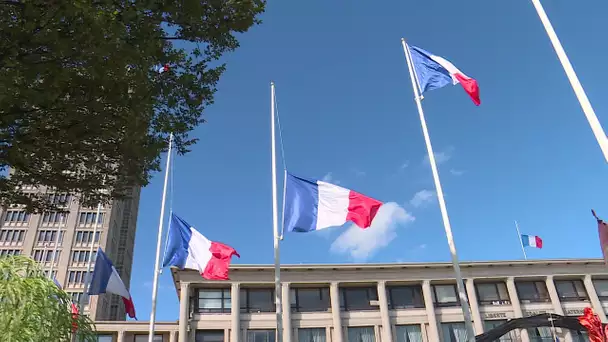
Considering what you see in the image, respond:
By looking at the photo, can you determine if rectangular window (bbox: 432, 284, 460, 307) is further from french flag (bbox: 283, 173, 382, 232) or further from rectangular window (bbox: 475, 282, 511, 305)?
french flag (bbox: 283, 173, 382, 232)

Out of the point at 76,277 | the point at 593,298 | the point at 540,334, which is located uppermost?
the point at 76,277

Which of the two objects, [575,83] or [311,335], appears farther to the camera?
[311,335]

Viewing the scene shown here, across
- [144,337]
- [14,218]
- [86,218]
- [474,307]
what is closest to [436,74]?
[474,307]

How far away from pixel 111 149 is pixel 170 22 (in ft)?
13.0

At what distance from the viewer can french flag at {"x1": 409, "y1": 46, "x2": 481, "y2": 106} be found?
54.0ft

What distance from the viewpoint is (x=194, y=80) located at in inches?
489

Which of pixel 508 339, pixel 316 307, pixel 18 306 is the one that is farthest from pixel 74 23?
pixel 508 339

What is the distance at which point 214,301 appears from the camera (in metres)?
38.8

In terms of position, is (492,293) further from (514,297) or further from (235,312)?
(235,312)

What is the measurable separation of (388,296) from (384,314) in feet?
7.46

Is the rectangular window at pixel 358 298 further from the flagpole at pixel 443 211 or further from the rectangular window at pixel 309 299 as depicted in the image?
the flagpole at pixel 443 211

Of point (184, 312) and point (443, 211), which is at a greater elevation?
point (184, 312)

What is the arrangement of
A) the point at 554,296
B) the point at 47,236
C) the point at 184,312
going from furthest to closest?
the point at 47,236, the point at 554,296, the point at 184,312

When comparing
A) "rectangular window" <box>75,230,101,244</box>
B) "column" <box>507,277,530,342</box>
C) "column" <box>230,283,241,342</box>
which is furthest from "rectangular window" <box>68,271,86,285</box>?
"column" <box>507,277,530,342</box>
